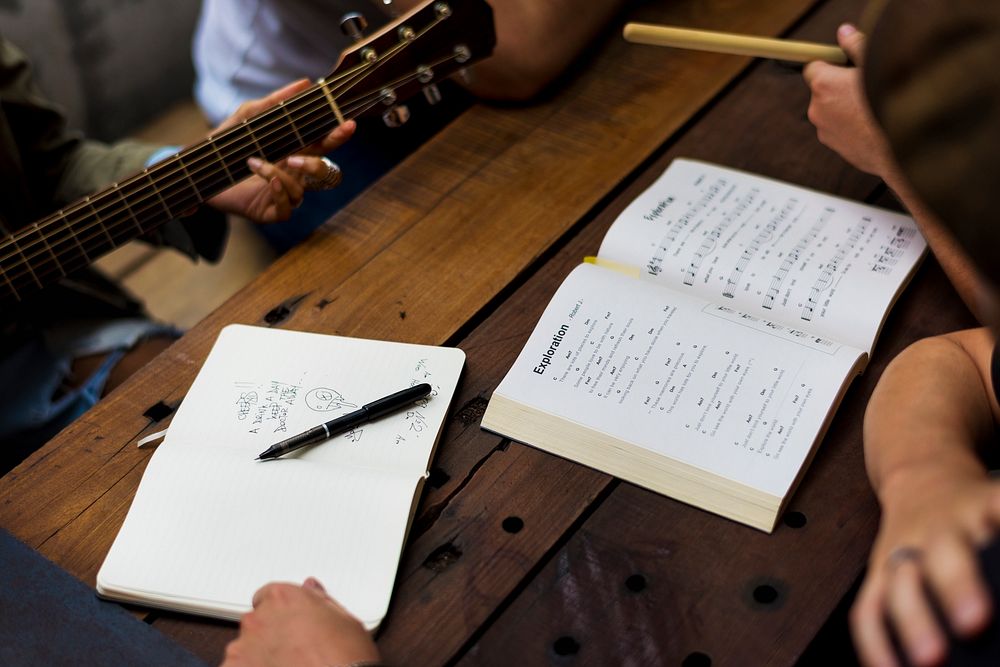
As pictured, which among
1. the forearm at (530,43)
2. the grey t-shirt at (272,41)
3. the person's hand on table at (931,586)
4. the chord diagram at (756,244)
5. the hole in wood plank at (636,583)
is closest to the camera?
the person's hand on table at (931,586)

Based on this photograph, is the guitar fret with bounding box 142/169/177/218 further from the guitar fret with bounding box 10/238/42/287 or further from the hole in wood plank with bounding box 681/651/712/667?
the hole in wood plank with bounding box 681/651/712/667

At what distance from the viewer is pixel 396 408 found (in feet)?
2.98

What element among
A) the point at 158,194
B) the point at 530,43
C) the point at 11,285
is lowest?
the point at 11,285

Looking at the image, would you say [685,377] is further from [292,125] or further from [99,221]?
[99,221]

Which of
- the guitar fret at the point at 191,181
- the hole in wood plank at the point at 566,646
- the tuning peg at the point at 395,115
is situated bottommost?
the hole in wood plank at the point at 566,646

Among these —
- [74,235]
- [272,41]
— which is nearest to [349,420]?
[74,235]

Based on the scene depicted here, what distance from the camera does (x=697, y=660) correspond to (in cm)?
73

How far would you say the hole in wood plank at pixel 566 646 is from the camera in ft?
2.42

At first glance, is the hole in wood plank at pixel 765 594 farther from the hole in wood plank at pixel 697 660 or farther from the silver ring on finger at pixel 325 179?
the silver ring on finger at pixel 325 179

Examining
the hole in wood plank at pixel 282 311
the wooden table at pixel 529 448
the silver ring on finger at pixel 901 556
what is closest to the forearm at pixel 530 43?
the wooden table at pixel 529 448

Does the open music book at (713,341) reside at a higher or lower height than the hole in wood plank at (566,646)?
higher

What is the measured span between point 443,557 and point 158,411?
0.34 meters

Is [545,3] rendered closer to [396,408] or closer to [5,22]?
[396,408]

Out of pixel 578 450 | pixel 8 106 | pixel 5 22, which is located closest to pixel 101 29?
pixel 5 22
